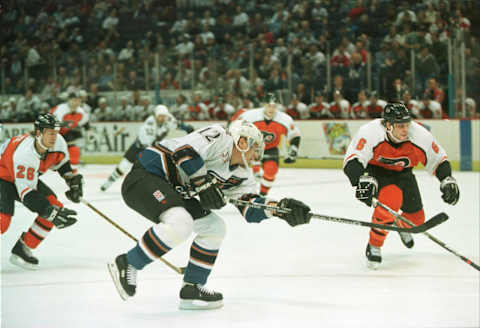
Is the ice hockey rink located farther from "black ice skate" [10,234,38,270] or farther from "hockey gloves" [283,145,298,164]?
"hockey gloves" [283,145,298,164]

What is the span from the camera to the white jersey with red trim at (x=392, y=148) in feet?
14.1

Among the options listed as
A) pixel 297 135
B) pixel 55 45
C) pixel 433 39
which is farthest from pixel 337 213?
pixel 55 45

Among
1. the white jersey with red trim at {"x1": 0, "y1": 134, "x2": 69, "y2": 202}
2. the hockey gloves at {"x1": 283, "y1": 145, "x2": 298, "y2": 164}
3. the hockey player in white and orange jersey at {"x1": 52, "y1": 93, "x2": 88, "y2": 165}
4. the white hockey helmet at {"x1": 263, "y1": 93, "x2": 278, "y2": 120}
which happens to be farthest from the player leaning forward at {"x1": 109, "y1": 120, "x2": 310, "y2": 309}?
the hockey player in white and orange jersey at {"x1": 52, "y1": 93, "x2": 88, "y2": 165}

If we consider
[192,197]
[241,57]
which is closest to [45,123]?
[192,197]

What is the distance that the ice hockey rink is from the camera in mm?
3189

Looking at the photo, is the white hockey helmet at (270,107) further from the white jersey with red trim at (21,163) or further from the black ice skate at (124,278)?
the black ice skate at (124,278)

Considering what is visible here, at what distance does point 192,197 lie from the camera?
3518mm

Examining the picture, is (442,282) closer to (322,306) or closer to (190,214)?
(322,306)

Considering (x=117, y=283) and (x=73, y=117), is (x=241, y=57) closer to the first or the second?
(x=73, y=117)

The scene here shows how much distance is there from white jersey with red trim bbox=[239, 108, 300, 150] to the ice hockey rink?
135 centimetres

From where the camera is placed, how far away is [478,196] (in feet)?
24.5

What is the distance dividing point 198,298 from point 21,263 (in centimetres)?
155

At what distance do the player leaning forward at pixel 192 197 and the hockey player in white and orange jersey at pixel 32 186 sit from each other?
963 millimetres

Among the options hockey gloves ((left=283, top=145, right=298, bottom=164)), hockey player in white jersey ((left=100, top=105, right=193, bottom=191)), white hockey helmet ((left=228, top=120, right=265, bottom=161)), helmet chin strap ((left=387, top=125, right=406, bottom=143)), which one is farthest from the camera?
hockey player in white jersey ((left=100, top=105, right=193, bottom=191))
